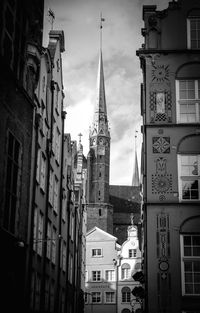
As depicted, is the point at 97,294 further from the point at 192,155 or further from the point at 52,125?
the point at 192,155

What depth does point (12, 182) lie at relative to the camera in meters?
16.5

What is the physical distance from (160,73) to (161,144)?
3099mm

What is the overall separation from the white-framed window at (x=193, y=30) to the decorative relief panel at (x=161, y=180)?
5.17 metres

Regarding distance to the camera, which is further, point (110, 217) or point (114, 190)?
point (114, 190)

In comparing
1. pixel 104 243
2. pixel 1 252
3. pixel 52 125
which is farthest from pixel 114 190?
pixel 1 252

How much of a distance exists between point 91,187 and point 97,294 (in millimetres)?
35297

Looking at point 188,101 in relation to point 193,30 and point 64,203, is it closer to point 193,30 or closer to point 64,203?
point 193,30

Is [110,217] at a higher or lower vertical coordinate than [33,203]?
higher

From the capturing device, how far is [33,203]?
2233 centimetres

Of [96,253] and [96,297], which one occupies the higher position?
[96,253]

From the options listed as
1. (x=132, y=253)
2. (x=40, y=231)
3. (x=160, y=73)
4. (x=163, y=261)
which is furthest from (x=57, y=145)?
(x=132, y=253)

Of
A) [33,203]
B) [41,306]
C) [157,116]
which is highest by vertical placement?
[157,116]

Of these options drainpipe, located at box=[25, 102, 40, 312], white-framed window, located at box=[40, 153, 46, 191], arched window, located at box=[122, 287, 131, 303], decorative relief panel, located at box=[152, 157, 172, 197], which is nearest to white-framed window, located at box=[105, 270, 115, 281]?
arched window, located at box=[122, 287, 131, 303]

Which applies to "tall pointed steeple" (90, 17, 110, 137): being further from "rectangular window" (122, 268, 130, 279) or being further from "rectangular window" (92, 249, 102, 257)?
"rectangular window" (122, 268, 130, 279)
